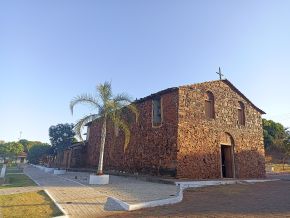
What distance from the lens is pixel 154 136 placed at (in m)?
17.2

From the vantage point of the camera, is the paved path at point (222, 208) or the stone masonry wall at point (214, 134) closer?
the paved path at point (222, 208)

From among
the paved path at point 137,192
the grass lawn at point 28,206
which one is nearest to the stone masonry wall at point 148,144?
the paved path at point 137,192

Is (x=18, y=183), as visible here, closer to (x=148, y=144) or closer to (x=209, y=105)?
(x=148, y=144)

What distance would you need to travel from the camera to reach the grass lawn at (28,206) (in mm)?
7074

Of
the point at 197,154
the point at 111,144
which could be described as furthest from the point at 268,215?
the point at 111,144

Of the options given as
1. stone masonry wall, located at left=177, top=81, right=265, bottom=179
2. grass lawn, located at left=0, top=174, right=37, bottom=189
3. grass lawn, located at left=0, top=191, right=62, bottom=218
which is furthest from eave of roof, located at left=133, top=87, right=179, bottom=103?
grass lawn, located at left=0, top=191, right=62, bottom=218

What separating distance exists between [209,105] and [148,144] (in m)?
5.30

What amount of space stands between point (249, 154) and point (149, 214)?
48.7 feet

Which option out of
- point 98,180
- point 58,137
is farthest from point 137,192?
point 58,137

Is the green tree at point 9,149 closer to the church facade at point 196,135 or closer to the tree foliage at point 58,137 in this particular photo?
the tree foliage at point 58,137

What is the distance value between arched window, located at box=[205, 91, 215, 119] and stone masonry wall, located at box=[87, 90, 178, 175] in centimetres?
302

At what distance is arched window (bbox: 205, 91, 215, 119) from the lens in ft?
58.4

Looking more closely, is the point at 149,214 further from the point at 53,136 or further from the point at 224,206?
the point at 53,136

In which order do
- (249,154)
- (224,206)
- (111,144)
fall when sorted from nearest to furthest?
1. (224,206)
2. (249,154)
3. (111,144)
